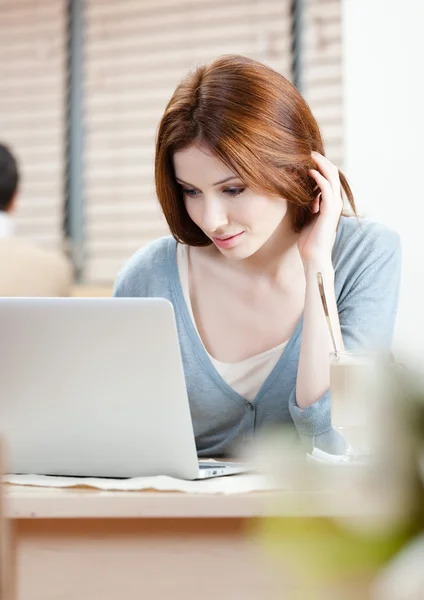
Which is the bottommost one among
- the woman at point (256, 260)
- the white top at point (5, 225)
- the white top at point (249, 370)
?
the white top at point (5, 225)

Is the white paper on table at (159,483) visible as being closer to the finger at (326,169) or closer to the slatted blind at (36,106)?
the finger at (326,169)

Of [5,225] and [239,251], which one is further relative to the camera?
[5,225]

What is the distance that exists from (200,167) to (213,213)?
0.27 ft

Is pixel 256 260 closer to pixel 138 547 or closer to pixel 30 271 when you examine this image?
pixel 30 271

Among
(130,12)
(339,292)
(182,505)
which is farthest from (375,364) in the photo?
(130,12)

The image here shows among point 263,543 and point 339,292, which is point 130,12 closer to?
point 339,292

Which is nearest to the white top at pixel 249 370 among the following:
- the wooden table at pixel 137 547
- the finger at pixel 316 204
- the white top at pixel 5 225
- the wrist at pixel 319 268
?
the wrist at pixel 319 268

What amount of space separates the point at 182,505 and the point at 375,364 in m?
0.50

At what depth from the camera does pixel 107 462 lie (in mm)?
872

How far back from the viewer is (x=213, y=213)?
4.44ft

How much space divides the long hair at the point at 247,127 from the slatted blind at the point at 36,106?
2.26 metres

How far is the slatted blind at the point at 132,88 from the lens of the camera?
3.44 meters

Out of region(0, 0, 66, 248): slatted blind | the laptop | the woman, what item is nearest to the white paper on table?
the laptop

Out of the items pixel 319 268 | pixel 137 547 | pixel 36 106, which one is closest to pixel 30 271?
pixel 319 268
